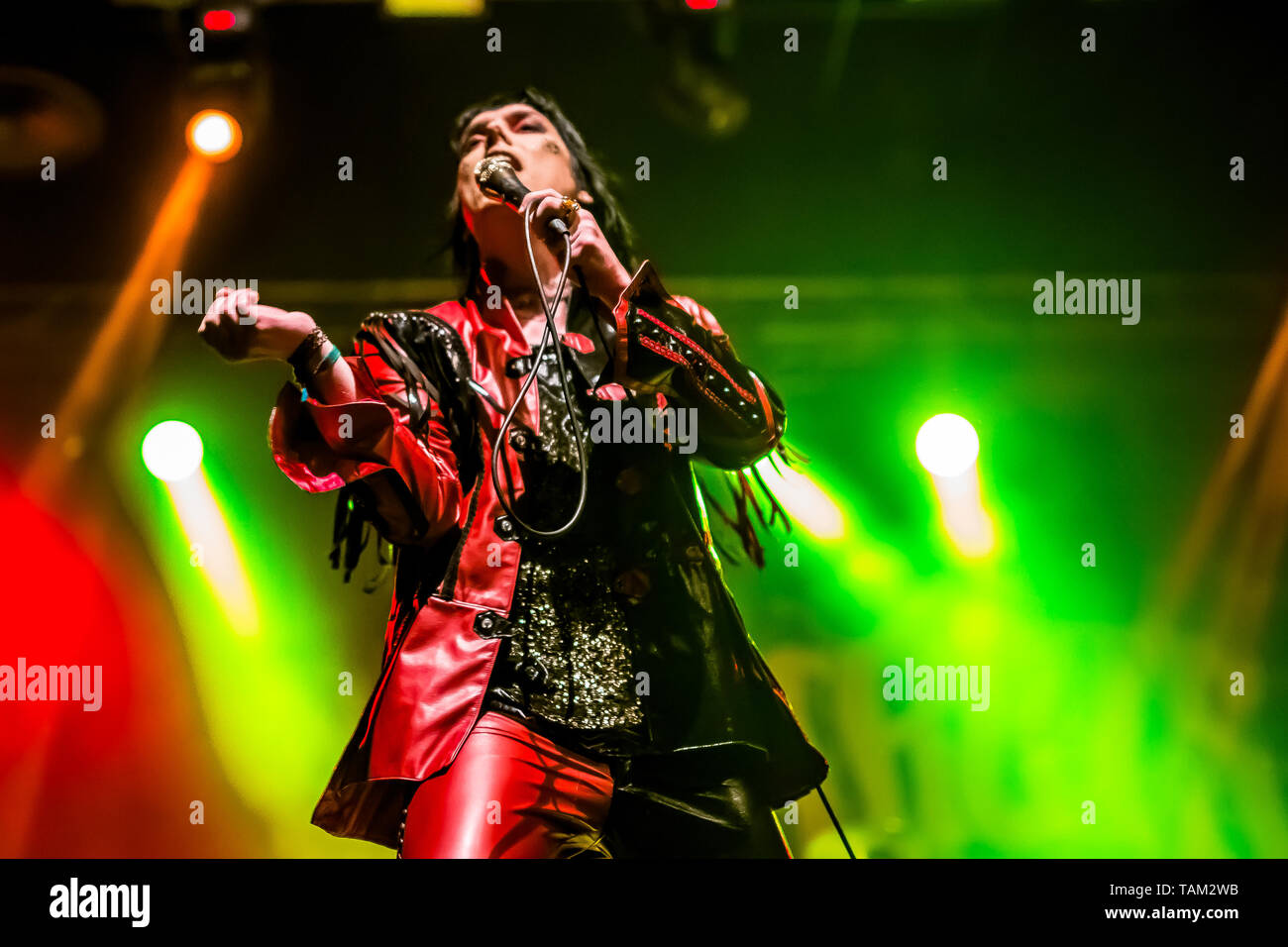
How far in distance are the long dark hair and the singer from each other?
14 centimetres

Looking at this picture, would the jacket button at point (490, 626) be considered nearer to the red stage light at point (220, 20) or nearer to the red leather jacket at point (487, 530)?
the red leather jacket at point (487, 530)

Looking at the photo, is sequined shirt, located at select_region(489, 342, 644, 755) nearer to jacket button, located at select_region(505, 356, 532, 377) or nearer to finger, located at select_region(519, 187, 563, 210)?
jacket button, located at select_region(505, 356, 532, 377)

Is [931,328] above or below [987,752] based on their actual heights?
above

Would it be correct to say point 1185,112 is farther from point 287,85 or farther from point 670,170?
point 287,85

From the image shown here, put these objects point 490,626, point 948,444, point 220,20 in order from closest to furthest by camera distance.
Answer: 1. point 490,626
2. point 220,20
3. point 948,444

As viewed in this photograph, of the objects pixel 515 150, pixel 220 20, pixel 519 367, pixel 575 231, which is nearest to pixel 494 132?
pixel 515 150

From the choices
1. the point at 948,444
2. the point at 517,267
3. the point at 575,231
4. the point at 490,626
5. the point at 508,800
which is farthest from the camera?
the point at 948,444

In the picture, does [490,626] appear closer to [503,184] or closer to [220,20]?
[503,184]

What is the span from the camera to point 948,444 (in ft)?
9.19

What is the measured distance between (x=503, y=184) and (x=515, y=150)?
174mm

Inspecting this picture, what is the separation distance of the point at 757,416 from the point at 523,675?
1.91ft

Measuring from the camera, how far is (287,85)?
269cm
